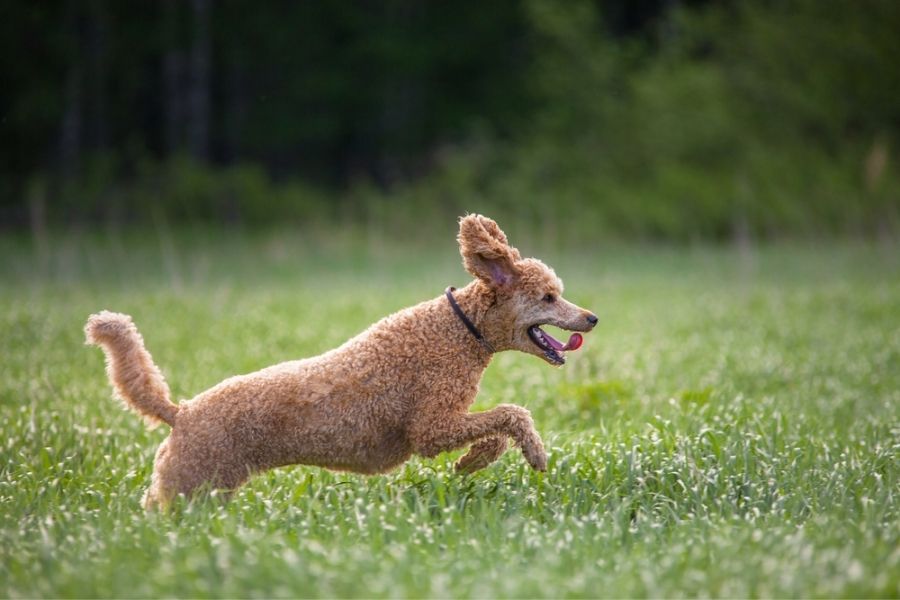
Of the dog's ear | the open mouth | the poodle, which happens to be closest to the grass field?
the poodle

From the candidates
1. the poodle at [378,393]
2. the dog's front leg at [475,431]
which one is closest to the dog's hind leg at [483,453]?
the poodle at [378,393]

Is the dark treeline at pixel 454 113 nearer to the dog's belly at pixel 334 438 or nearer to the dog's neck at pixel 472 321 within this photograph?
the dog's neck at pixel 472 321

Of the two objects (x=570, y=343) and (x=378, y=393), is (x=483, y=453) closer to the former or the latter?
(x=378, y=393)

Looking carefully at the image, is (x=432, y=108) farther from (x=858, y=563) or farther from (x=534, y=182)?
(x=858, y=563)

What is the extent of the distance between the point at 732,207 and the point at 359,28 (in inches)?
688

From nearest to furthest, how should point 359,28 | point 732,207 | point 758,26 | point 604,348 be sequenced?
point 604,348, point 732,207, point 758,26, point 359,28

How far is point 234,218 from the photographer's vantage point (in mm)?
33000

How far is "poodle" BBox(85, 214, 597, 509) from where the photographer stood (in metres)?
4.84

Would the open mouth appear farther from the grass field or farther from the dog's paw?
the grass field

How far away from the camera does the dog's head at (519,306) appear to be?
5.32m

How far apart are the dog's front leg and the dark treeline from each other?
2415cm

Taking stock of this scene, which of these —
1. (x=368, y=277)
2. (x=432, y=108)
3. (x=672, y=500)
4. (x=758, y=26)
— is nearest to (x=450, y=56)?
(x=432, y=108)

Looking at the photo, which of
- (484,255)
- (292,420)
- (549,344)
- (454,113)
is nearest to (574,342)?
(549,344)

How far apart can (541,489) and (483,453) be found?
417 millimetres
